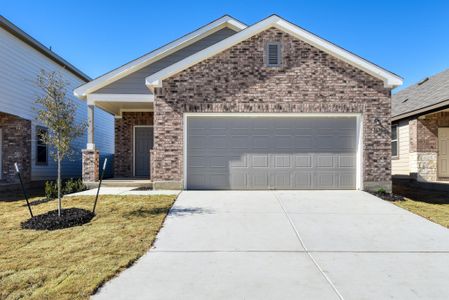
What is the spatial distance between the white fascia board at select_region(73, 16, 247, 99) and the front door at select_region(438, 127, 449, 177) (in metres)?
10.2

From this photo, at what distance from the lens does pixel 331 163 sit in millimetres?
10516

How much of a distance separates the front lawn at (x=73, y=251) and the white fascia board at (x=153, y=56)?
5.80 m

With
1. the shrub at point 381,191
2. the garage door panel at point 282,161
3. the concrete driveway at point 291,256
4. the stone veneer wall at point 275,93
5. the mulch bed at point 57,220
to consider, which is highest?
the stone veneer wall at point 275,93

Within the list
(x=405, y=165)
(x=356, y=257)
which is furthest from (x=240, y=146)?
(x=405, y=165)

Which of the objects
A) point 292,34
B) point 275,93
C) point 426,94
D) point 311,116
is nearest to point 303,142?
point 311,116

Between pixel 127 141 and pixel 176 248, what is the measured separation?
10637 mm

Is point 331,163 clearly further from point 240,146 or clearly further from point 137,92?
point 137,92

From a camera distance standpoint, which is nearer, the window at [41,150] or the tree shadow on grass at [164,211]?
the tree shadow on grass at [164,211]

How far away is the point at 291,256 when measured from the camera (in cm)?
477

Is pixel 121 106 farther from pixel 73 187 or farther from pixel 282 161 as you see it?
pixel 282 161

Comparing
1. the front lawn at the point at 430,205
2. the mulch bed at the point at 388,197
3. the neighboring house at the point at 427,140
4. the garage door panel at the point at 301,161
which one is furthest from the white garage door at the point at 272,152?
the neighboring house at the point at 427,140

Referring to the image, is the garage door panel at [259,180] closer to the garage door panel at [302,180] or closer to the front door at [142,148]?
the garage door panel at [302,180]

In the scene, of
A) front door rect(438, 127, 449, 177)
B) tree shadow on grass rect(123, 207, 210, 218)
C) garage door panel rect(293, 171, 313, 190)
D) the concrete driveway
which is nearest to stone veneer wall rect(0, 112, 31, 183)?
tree shadow on grass rect(123, 207, 210, 218)

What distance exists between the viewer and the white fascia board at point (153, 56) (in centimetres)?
1227
